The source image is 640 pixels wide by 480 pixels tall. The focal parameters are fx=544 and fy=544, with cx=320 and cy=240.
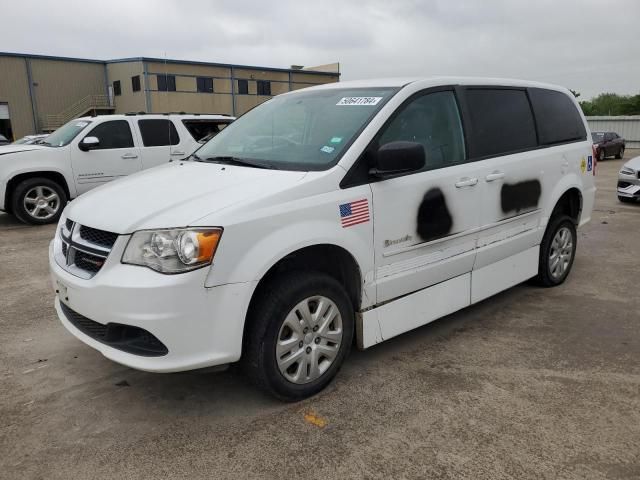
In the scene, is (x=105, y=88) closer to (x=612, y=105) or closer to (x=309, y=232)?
(x=309, y=232)

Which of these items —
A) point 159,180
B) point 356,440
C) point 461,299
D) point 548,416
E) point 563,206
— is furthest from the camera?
point 563,206

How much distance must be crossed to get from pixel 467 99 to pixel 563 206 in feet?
6.32

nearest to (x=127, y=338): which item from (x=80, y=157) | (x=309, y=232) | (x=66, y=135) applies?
(x=309, y=232)

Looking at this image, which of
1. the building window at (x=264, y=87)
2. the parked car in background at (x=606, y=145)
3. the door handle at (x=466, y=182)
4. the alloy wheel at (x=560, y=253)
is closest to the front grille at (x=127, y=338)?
the door handle at (x=466, y=182)

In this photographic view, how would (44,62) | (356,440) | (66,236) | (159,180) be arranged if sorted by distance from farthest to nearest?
(44,62) → (159,180) → (66,236) → (356,440)

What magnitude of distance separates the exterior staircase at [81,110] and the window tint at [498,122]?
41.0 m

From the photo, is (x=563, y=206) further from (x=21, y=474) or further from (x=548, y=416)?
(x=21, y=474)

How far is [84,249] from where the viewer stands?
2.95 meters

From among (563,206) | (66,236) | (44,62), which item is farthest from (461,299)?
(44,62)

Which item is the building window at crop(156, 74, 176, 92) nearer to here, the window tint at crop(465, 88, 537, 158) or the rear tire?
the rear tire

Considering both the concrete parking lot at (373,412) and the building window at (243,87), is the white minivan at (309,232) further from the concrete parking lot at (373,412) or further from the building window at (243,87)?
the building window at (243,87)

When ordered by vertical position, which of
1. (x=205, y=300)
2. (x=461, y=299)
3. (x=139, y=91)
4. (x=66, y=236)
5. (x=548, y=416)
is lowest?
(x=548, y=416)

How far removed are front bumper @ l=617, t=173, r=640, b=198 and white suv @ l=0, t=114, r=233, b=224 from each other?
27.5 feet

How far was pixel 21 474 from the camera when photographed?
2.55 meters
